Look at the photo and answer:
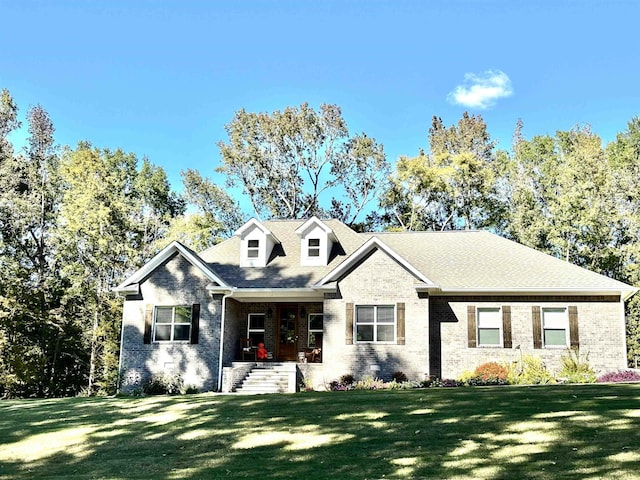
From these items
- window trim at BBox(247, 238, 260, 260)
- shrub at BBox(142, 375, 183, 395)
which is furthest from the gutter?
window trim at BBox(247, 238, 260, 260)

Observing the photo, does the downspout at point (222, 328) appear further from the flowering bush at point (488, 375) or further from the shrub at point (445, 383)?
the flowering bush at point (488, 375)

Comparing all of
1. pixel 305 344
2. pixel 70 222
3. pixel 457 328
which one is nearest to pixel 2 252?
pixel 70 222

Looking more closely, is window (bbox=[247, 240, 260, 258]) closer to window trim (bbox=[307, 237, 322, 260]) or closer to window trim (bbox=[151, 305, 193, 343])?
window trim (bbox=[307, 237, 322, 260])

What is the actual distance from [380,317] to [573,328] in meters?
6.58

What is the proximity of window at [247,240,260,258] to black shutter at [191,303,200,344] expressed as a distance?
3.62 meters

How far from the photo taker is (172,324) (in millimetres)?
22188

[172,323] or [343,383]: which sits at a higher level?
[172,323]

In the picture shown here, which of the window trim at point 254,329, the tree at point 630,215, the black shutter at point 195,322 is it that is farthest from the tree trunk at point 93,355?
the tree at point 630,215

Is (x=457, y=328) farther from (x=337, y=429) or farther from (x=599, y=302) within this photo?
(x=337, y=429)

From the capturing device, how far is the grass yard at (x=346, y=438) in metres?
8.80

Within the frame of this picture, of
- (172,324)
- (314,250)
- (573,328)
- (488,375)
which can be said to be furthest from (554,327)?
(172,324)

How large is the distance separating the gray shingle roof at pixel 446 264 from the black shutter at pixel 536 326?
0.86 m

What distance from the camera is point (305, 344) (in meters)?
23.8

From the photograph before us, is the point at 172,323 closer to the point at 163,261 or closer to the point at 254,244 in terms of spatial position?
the point at 163,261
